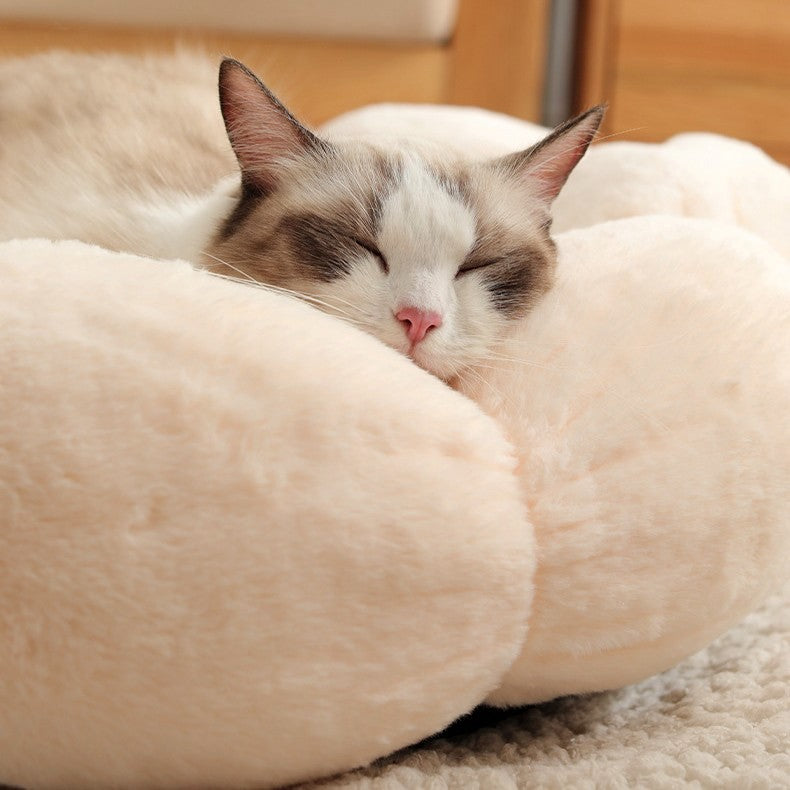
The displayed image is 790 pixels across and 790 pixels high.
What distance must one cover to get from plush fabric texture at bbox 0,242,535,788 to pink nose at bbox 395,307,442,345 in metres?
0.12

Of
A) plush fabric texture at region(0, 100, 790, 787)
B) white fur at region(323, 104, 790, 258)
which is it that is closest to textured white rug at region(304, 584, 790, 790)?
plush fabric texture at region(0, 100, 790, 787)

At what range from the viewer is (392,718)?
642 mm

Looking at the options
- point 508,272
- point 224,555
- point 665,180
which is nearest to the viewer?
point 224,555

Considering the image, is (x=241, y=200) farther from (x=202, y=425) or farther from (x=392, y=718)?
(x=392, y=718)

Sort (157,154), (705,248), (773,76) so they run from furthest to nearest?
(773,76), (157,154), (705,248)

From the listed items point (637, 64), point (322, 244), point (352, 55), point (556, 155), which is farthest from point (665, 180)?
point (637, 64)

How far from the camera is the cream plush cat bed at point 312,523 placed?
23.3 inches

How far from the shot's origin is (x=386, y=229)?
2.72 ft

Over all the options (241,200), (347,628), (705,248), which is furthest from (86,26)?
(347,628)

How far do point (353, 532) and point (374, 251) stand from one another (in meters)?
0.31

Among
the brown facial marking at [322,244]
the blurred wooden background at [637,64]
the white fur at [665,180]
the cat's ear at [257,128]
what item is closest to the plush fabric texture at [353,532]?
the brown facial marking at [322,244]

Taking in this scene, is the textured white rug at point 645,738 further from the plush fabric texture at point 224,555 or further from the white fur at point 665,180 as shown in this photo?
the white fur at point 665,180

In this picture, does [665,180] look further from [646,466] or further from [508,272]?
[646,466]

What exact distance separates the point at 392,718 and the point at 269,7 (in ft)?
6.85
